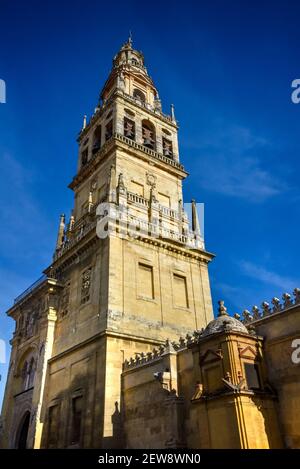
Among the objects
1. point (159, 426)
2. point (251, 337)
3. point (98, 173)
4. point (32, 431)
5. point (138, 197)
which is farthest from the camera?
point (98, 173)

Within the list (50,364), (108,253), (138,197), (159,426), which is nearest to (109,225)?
(108,253)

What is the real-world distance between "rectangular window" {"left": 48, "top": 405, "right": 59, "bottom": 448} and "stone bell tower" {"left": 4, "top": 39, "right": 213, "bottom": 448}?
6 cm

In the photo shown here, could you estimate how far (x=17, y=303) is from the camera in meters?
31.7

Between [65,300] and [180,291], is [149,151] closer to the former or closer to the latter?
[180,291]

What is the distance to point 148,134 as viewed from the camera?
1351 inches

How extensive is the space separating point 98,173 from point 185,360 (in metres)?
18.3

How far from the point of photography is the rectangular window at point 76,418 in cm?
2041

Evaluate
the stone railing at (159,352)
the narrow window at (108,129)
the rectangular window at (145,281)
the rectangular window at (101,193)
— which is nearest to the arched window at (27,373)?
the rectangular window at (145,281)

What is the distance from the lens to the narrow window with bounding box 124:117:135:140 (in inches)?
1276

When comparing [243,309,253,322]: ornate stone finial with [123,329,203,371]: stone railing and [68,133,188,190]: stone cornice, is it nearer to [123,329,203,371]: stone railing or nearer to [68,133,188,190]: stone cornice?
[123,329,203,371]: stone railing

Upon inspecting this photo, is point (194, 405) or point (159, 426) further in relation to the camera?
→ point (159, 426)

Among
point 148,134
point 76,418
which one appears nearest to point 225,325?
point 76,418

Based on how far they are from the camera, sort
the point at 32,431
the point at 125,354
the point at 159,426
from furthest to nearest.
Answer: the point at 32,431 < the point at 125,354 < the point at 159,426

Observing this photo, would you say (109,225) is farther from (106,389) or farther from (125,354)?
(106,389)
